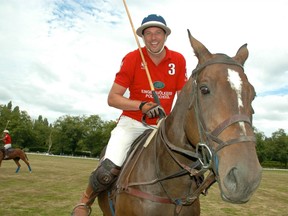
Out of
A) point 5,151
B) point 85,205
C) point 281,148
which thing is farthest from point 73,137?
point 85,205

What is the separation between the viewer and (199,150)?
2855 millimetres

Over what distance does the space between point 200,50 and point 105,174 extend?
206cm

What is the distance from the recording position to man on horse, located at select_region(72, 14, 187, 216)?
13.4 feet

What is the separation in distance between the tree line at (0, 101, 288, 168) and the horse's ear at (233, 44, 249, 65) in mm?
88212

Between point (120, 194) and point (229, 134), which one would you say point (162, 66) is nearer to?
point (120, 194)

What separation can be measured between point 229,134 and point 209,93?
42 cm

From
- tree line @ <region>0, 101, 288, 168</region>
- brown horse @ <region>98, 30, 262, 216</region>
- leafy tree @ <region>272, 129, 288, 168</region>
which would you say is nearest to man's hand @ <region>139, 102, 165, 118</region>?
brown horse @ <region>98, 30, 262, 216</region>

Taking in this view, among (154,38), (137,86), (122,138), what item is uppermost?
(154,38)

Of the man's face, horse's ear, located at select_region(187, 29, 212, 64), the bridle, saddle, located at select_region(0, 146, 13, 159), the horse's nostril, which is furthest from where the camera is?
saddle, located at select_region(0, 146, 13, 159)

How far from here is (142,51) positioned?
175 inches

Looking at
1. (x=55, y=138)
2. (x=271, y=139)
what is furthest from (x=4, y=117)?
(x=271, y=139)

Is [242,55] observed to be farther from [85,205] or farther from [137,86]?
[85,205]

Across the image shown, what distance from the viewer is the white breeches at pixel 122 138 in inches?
162

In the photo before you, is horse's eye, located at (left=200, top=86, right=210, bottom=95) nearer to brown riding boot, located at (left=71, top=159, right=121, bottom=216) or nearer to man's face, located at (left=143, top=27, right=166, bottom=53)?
man's face, located at (left=143, top=27, right=166, bottom=53)
